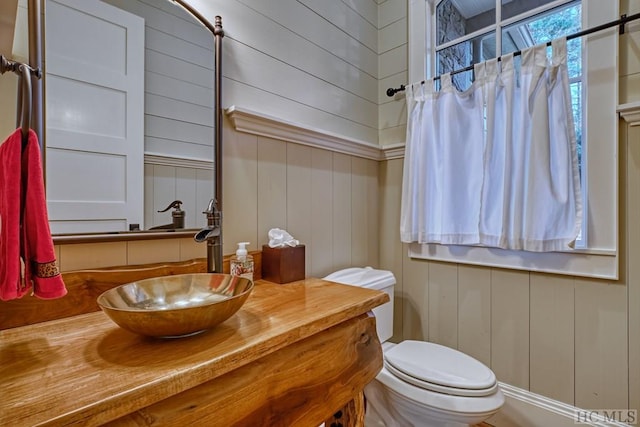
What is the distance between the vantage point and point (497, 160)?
148cm

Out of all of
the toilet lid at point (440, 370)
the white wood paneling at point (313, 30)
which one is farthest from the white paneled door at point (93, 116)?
the toilet lid at point (440, 370)

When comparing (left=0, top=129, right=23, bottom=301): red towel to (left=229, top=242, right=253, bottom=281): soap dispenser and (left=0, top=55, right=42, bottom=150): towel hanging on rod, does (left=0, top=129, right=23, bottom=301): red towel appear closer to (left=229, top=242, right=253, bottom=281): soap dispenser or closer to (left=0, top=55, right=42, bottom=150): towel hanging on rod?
(left=0, top=55, right=42, bottom=150): towel hanging on rod

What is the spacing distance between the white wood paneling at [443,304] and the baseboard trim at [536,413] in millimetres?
329

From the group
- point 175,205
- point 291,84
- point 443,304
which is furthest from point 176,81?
point 443,304

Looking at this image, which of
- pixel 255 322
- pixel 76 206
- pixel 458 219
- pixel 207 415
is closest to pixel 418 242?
pixel 458 219

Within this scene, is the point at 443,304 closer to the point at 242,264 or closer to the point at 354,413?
the point at 354,413

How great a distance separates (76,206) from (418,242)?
61.4 inches

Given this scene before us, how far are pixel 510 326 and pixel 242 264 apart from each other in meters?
1.35

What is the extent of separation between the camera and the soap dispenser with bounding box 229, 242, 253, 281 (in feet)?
3.56

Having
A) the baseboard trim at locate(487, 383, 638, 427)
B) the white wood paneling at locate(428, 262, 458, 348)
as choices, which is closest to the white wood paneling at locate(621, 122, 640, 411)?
the baseboard trim at locate(487, 383, 638, 427)

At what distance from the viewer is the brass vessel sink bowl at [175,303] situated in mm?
588

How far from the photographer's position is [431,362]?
4.25 ft

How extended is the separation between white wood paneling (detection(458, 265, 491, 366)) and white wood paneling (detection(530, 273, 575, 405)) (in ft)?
0.63

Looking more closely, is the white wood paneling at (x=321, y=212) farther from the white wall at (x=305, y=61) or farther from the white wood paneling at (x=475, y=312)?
the white wood paneling at (x=475, y=312)
